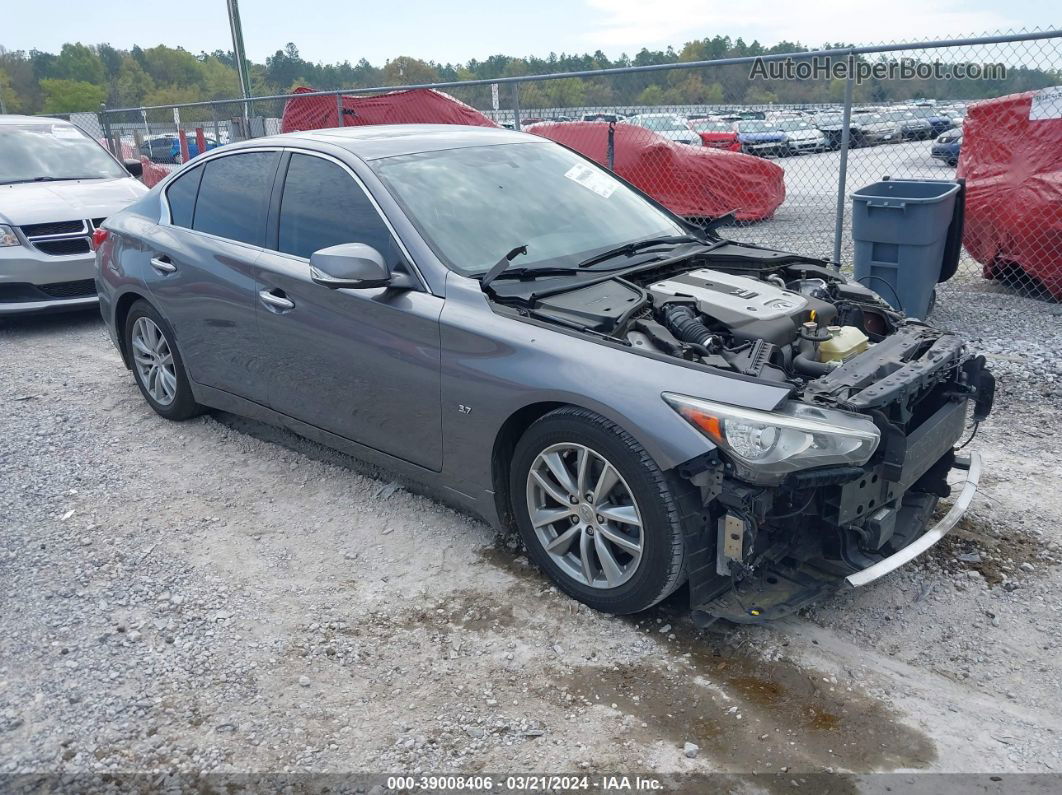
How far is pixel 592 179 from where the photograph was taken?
462cm

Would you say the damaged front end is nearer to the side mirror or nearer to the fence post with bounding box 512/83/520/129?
the side mirror

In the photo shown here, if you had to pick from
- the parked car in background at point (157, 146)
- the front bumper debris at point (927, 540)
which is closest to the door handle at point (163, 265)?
the front bumper debris at point (927, 540)

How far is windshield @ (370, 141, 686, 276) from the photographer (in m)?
3.92

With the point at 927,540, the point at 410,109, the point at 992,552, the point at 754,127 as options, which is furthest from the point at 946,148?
the point at 927,540

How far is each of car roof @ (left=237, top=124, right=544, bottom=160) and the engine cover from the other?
133 cm

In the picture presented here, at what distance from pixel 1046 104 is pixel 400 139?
5882mm

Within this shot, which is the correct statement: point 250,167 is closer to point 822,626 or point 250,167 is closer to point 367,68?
point 822,626

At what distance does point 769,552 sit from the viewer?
3191 mm

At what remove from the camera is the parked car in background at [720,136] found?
14.7 m

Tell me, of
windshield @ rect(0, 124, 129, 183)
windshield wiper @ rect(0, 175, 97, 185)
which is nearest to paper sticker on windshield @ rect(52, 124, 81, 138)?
windshield @ rect(0, 124, 129, 183)

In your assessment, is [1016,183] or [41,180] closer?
[1016,183]

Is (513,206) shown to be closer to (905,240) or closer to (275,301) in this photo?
(275,301)

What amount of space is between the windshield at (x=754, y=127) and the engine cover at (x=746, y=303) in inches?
414

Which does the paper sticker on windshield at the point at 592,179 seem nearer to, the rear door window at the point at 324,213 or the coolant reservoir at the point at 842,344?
the rear door window at the point at 324,213
